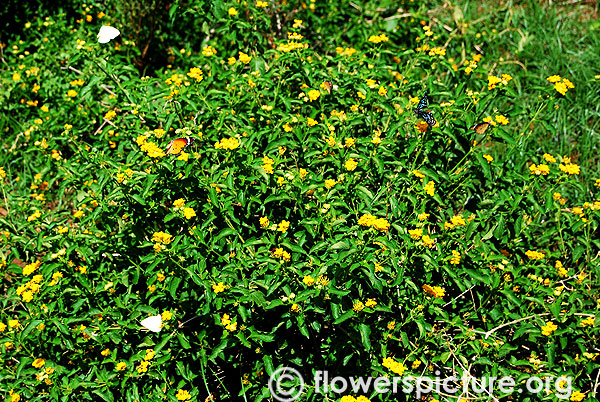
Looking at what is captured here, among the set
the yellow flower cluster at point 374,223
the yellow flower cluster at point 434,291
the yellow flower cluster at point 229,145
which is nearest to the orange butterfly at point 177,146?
the yellow flower cluster at point 229,145

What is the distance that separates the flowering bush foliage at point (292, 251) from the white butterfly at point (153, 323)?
0.01 m

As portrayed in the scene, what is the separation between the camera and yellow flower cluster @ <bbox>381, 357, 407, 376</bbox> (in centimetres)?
221

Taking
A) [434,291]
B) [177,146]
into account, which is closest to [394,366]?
[434,291]

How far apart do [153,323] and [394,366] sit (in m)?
0.94

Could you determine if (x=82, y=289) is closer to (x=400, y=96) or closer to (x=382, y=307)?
(x=382, y=307)

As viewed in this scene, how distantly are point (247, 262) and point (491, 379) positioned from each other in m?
1.09

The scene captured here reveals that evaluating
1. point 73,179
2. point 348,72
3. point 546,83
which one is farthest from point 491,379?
point 546,83

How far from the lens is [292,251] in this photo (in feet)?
7.75

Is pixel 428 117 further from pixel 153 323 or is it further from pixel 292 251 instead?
pixel 153 323

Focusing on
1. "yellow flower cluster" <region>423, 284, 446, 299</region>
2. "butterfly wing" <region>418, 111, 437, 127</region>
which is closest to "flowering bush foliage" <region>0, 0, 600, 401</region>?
"yellow flower cluster" <region>423, 284, 446, 299</region>

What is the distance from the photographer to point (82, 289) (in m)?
2.55

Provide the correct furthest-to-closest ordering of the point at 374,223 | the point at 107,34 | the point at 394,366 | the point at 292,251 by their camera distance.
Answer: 1. the point at 107,34
2. the point at 292,251
3. the point at 394,366
4. the point at 374,223

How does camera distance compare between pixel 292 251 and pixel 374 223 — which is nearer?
pixel 374 223

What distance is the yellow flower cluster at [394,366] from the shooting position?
2.21m
